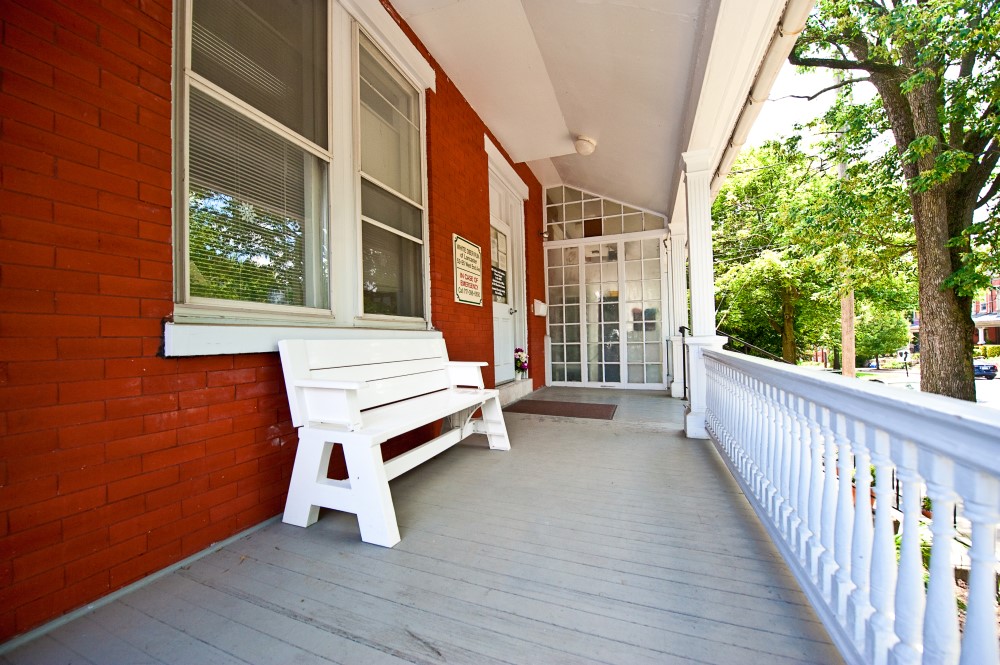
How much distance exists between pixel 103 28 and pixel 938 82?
957 centimetres

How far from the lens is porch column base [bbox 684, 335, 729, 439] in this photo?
3.32 m

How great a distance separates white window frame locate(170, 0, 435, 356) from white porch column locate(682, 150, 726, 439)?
231cm

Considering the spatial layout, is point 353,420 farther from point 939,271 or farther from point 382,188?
point 939,271

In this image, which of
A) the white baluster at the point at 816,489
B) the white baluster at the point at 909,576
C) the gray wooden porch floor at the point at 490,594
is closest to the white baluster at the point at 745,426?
the gray wooden porch floor at the point at 490,594

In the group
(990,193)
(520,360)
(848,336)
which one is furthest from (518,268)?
(848,336)

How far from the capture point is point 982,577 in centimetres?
68

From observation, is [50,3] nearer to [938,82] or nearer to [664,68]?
[664,68]

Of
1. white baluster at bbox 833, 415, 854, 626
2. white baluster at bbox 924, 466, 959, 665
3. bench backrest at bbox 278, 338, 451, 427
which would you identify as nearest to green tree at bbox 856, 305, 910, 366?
bench backrest at bbox 278, 338, 451, 427

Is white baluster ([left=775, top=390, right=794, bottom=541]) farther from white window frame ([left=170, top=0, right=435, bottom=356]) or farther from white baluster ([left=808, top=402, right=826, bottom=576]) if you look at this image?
white window frame ([left=170, top=0, right=435, bottom=356])

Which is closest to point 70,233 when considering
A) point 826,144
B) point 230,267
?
point 230,267

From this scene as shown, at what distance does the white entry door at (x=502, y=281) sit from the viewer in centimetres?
518

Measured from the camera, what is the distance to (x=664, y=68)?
9.55ft

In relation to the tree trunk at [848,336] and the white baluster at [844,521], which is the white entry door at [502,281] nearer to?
the white baluster at [844,521]

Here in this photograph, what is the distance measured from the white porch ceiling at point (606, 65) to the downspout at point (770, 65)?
Answer: 0.08m
